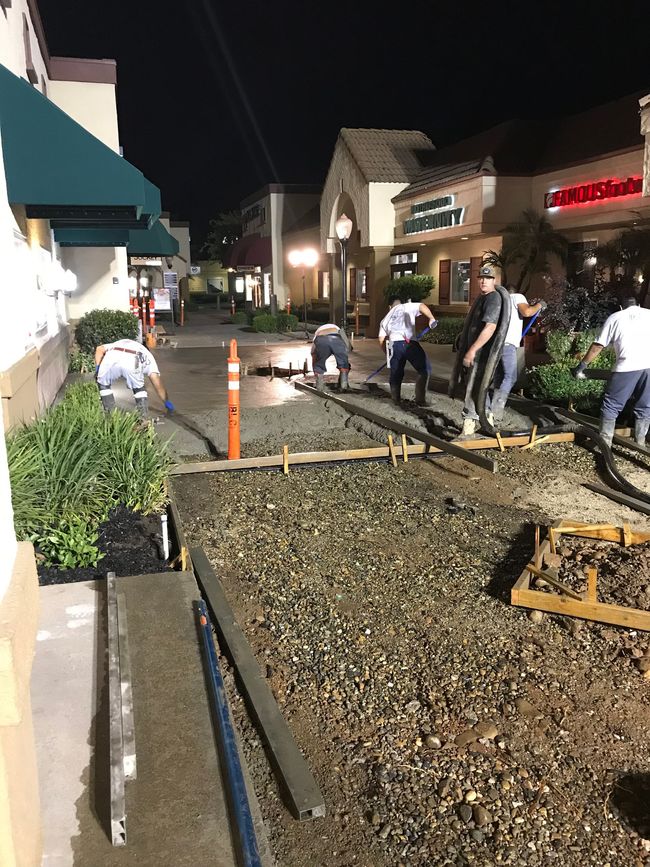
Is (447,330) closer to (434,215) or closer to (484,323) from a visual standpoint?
(434,215)

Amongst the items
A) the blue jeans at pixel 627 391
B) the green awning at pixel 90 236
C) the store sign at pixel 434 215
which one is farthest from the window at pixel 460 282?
the blue jeans at pixel 627 391

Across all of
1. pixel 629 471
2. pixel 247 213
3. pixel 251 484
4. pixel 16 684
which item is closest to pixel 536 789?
pixel 16 684

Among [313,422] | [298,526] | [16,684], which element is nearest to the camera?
[16,684]

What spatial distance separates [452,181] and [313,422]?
1328 cm

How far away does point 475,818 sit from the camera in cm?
285

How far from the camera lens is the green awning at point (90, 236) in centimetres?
1425

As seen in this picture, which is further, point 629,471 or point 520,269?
point 520,269

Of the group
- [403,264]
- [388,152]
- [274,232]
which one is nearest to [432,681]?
[403,264]

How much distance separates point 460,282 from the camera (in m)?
23.8

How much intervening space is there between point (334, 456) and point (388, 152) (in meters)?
20.8

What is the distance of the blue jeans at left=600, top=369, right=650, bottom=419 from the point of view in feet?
24.8

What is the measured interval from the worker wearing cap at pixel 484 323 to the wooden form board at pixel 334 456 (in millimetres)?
482

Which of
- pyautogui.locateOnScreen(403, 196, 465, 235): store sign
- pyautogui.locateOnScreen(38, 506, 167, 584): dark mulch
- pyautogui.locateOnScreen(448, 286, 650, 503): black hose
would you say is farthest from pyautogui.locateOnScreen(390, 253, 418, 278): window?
pyautogui.locateOnScreen(38, 506, 167, 584): dark mulch

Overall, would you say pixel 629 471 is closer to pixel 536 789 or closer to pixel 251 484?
pixel 251 484
